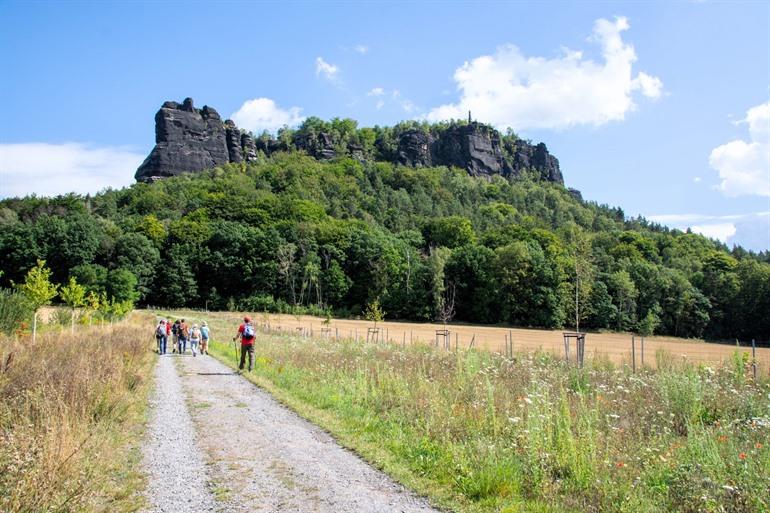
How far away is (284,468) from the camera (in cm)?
675

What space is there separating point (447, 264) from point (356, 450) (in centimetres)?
7591

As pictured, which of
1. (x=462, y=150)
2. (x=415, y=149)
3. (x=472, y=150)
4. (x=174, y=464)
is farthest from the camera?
(x=415, y=149)

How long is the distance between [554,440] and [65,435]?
6.29 meters

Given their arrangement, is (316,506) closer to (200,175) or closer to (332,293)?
(332,293)

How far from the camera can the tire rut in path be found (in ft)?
18.3

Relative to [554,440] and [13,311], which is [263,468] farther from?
[13,311]

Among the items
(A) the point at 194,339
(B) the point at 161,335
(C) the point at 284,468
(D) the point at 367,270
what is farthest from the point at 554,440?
(D) the point at 367,270

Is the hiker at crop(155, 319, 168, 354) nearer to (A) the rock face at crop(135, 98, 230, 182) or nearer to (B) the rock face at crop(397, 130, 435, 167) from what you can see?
(A) the rock face at crop(135, 98, 230, 182)

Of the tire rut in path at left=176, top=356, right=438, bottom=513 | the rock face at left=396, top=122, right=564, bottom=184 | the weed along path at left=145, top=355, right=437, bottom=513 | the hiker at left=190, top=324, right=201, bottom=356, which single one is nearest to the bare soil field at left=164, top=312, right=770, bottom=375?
the hiker at left=190, top=324, right=201, bottom=356

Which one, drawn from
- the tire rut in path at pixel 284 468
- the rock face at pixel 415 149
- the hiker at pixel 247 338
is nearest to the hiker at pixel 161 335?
the hiker at pixel 247 338

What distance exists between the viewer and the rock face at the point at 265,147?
15788cm

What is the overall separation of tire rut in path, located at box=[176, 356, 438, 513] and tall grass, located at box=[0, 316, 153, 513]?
1.18 metres

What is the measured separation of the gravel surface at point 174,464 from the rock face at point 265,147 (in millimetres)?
159358

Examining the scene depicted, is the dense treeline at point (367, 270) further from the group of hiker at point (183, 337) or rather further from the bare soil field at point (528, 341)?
the group of hiker at point (183, 337)
